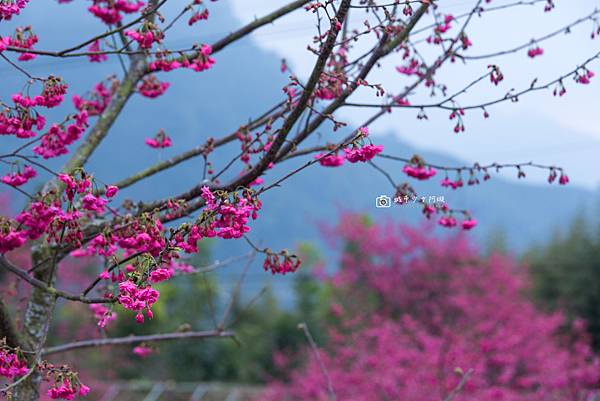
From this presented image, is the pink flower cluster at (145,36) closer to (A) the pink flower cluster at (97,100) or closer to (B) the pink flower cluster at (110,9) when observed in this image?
(B) the pink flower cluster at (110,9)

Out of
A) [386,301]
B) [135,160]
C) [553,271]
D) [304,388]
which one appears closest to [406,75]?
[304,388]

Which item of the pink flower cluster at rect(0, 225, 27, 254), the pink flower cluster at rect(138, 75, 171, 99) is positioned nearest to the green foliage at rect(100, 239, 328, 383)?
the pink flower cluster at rect(138, 75, 171, 99)

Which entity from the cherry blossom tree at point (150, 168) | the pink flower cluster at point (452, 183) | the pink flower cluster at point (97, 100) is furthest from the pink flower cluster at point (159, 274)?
the pink flower cluster at point (97, 100)

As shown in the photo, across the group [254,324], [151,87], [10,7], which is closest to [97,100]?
[151,87]

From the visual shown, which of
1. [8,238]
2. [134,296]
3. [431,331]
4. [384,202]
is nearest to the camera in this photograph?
[134,296]

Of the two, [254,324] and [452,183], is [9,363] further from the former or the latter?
[254,324]

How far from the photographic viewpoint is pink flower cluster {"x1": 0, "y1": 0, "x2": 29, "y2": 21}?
2.20 meters

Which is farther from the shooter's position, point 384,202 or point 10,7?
point 384,202

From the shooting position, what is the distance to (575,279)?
1356 cm

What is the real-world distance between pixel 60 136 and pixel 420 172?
4.72 ft

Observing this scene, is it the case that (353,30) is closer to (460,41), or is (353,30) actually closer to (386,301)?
(460,41)

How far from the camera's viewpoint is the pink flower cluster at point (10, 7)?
2.20 m

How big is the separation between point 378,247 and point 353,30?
34.9ft

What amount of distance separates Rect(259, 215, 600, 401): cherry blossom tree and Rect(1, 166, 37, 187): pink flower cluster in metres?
4.94
